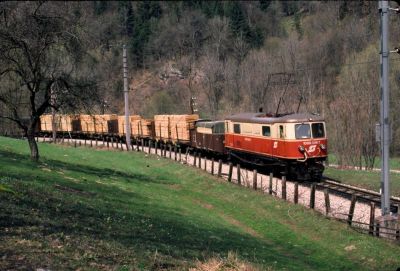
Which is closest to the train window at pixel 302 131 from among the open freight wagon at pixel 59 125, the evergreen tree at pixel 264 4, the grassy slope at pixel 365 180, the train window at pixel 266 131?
the train window at pixel 266 131

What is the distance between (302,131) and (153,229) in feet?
47.7

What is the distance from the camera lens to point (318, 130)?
88.2 ft

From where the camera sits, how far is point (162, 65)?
111 metres

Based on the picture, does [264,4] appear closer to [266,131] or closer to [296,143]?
[266,131]

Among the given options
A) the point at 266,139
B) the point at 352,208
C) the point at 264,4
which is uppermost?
the point at 264,4

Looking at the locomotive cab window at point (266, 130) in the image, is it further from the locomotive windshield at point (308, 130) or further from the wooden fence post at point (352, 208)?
the wooden fence post at point (352, 208)

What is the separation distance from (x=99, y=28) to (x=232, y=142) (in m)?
11.6

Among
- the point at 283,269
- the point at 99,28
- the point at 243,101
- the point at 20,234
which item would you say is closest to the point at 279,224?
the point at 283,269

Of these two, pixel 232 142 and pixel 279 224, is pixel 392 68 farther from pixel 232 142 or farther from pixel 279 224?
pixel 279 224

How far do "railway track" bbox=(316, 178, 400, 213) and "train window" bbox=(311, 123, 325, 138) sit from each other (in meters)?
2.45

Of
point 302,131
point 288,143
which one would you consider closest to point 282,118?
point 302,131

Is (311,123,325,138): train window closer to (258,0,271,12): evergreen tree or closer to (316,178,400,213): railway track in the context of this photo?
(316,178,400,213): railway track

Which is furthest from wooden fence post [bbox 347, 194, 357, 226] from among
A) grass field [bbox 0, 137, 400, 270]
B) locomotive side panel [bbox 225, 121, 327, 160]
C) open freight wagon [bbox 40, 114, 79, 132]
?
open freight wagon [bbox 40, 114, 79, 132]

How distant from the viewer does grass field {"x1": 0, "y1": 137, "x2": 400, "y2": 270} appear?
9.75m
